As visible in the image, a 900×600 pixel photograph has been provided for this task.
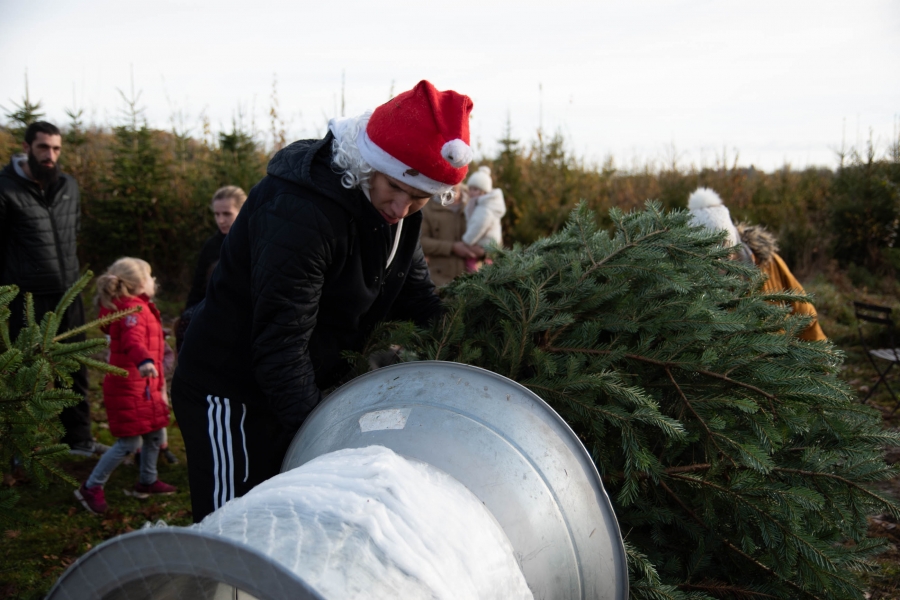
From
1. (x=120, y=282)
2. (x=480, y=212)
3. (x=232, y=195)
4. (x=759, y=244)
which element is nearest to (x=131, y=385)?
(x=120, y=282)

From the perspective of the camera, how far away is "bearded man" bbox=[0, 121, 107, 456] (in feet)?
13.7

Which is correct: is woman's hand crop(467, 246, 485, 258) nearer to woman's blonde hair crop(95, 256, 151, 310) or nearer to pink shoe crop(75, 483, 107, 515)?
woman's blonde hair crop(95, 256, 151, 310)

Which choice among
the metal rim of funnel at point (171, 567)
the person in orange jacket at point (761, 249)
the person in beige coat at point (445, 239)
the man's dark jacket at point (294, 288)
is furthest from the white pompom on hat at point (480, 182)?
the metal rim of funnel at point (171, 567)

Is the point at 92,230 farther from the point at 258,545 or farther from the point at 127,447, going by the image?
the point at 258,545

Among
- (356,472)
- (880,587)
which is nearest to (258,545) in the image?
(356,472)

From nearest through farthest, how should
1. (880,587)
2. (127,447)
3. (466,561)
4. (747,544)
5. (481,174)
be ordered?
(466,561)
(747,544)
(880,587)
(127,447)
(481,174)

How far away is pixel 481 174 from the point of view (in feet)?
20.4

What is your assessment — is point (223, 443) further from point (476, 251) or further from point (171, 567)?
point (476, 251)

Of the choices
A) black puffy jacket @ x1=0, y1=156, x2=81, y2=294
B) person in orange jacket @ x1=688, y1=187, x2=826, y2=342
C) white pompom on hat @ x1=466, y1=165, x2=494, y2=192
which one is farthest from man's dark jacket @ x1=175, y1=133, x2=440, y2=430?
white pompom on hat @ x1=466, y1=165, x2=494, y2=192

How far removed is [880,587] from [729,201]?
32.3ft

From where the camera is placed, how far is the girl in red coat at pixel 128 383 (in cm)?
382

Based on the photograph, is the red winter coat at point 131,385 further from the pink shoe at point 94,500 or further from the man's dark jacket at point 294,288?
the man's dark jacket at point 294,288

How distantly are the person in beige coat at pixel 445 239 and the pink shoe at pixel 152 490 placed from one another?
2.88 meters

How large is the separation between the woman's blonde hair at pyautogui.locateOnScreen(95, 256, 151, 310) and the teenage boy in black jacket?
78.3 inches
